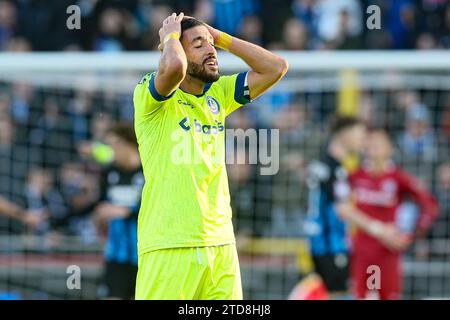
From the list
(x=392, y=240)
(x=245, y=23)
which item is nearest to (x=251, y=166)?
(x=392, y=240)

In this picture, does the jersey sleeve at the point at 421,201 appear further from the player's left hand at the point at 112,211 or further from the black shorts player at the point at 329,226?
the player's left hand at the point at 112,211

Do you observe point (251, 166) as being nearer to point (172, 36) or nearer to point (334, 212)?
point (334, 212)

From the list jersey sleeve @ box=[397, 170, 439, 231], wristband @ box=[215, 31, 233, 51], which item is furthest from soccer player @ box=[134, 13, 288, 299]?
jersey sleeve @ box=[397, 170, 439, 231]

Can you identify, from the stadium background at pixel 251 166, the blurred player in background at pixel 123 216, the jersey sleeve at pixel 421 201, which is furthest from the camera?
the stadium background at pixel 251 166

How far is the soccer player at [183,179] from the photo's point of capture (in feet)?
22.2

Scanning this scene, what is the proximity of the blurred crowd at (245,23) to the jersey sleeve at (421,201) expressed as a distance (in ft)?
10.2

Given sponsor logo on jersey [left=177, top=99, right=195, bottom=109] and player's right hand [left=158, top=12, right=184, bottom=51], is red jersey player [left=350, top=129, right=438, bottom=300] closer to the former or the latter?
sponsor logo on jersey [left=177, top=99, right=195, bottom=109]

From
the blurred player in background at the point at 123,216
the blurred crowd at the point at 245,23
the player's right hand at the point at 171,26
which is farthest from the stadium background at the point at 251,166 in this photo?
the player's right hand at the point at 171,26

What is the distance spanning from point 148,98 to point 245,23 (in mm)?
7806

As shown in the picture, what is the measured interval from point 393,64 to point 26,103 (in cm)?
397

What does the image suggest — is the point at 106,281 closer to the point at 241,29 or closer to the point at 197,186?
the point at 197,186

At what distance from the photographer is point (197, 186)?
22.5 ft

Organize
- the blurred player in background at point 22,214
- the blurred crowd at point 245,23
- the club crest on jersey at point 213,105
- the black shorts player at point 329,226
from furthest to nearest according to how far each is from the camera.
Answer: the blurred crowd at point 245,23 → the blurred player in background at point 22,214 → the black shorts player at point 329,226 → the club crest on jersey at point 213,105

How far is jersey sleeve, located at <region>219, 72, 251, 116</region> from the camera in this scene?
731 centimetres
